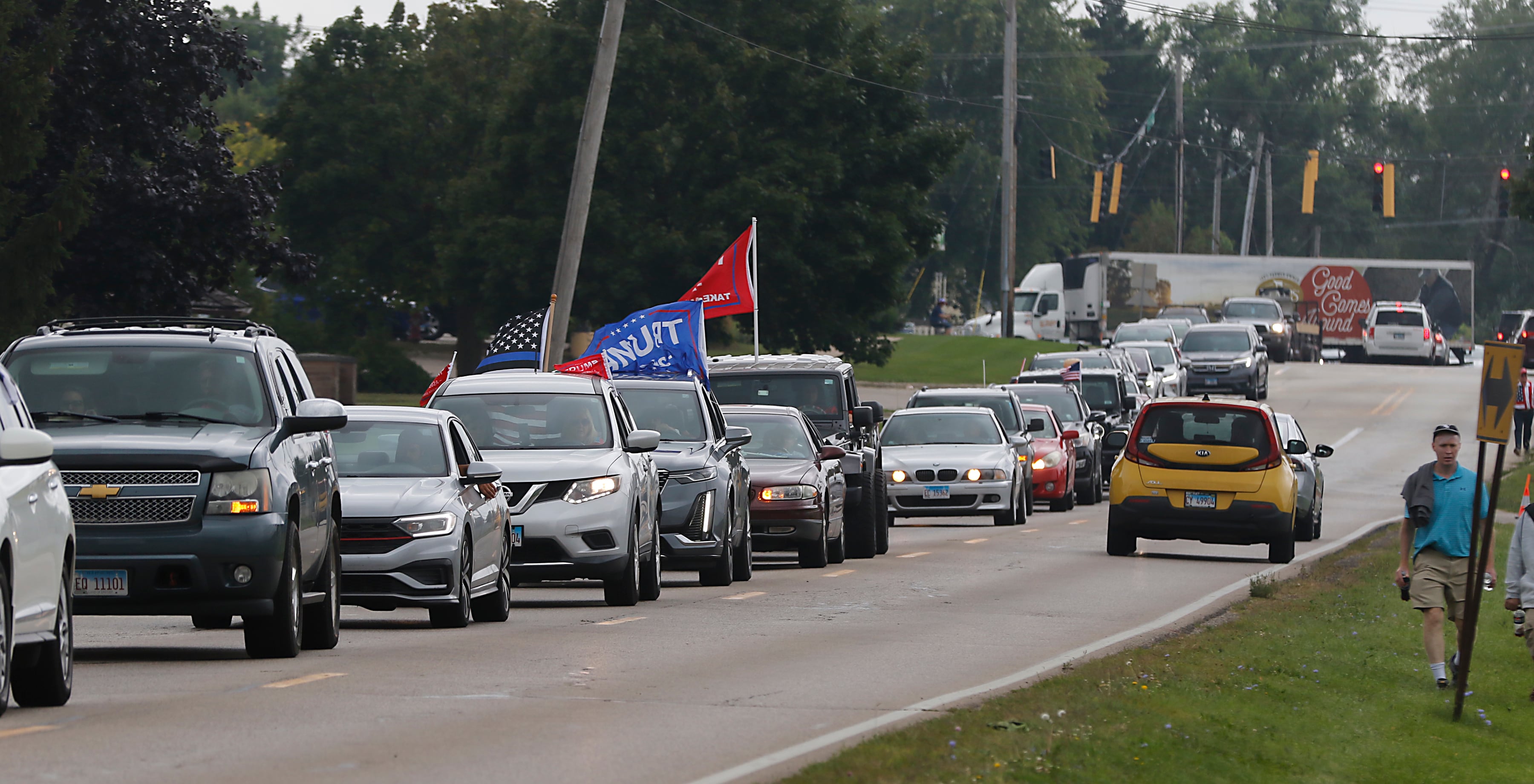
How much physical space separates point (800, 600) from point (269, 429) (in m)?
6.96

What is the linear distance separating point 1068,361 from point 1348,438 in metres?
11.0

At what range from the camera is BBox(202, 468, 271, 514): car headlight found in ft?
40.9

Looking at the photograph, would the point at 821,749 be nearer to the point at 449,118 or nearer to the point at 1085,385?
the point at 1085,385

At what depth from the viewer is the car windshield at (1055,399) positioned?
38.8m

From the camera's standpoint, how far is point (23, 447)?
375 inches

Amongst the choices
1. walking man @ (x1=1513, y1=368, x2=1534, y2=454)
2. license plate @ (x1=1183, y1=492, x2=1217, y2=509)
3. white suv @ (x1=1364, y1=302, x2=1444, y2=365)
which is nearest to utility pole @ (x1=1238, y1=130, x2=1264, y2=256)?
white suv @ (x1=1364, y1=302, x2=1444, y2=365)

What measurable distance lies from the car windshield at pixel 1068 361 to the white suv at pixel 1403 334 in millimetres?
33703

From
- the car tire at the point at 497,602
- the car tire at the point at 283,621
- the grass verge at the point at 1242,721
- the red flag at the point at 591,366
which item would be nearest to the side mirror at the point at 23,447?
the car tire at the point at 283,621

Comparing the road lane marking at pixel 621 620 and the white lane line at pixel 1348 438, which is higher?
the road lane marking at pixel 621 620

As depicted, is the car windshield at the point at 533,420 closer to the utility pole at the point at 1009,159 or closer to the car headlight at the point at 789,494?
the car headlight at the point at 789,494

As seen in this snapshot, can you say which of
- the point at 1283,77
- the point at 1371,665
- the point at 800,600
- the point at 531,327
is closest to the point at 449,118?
the point at 531,327

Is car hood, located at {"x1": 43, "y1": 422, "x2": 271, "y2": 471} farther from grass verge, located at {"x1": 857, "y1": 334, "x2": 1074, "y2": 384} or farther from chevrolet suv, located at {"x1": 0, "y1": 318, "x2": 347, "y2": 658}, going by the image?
grass verge, located at {"x1": 857, "y1": 334, "x2": 1074, "y2": 384}

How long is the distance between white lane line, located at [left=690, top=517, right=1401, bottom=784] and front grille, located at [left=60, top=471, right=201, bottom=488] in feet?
13.3

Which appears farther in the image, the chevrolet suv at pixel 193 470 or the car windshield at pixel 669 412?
the car windshield at pixel 669 412
